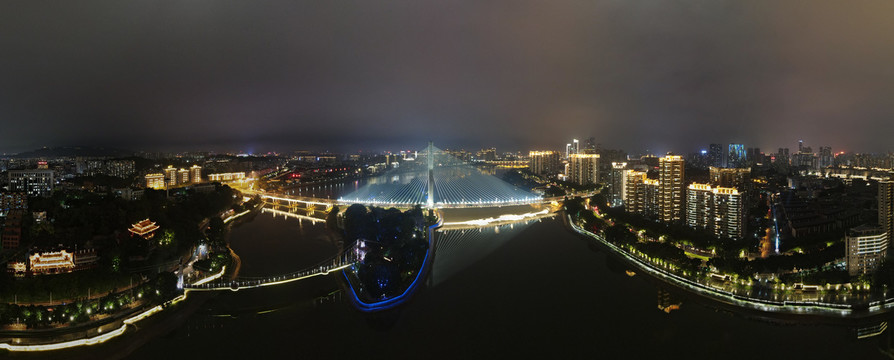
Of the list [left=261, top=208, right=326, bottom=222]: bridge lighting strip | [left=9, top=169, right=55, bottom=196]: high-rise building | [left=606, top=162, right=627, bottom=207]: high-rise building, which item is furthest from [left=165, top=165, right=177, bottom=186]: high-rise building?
[left=606, top=162, right=627, bottom=207]: high-rise building

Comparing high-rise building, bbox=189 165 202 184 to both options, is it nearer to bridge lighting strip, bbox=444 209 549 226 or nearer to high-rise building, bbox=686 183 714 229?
bridge lighting strip, bbox=444 209 549 226

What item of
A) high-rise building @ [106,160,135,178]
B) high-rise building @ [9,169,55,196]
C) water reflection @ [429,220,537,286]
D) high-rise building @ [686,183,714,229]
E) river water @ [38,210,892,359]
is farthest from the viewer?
high-rise building @ [106,160,135,178]

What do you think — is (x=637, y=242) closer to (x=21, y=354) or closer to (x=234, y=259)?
(x=234, y=259)

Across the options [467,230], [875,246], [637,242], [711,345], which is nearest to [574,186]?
[467,230]

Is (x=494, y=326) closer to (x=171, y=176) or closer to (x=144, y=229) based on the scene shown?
(x=144, y=229)

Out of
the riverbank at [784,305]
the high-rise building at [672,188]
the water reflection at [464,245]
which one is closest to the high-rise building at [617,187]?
the high-rise building at [672,188]

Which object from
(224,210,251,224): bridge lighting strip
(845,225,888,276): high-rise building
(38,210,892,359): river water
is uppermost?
(845,225,888,276): high-rise building

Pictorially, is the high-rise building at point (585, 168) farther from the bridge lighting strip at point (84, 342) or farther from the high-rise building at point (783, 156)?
the bridge lighting strip at point (84, 342)
